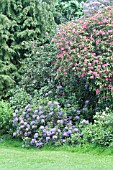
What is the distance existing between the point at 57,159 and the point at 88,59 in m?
2.25

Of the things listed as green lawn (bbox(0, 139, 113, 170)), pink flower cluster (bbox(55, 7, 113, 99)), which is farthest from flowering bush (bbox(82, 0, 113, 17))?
green lawn (bbox(0, 139, 113, 170))

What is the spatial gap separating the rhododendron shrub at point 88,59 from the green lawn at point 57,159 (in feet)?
4.34

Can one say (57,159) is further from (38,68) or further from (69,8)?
(69,8)

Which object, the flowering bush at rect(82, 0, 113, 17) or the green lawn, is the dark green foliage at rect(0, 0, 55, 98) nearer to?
the flowering bush at rect(82, 0, 113, 17)

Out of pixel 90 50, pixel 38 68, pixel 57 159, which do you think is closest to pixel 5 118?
pixel 38 68

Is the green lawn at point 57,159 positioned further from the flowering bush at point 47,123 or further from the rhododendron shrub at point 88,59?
the rhododendron shrub at point 88,59

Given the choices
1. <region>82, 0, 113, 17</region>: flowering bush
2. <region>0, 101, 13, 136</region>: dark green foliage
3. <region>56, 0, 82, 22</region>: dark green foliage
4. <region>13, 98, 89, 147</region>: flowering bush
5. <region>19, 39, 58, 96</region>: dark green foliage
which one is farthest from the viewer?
<region>56, 0, 82, 22</region>: dark green foliage

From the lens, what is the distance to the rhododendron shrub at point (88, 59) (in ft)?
25.8

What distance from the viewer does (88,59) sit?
26.1ft

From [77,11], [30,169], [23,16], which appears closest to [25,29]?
[23,16]

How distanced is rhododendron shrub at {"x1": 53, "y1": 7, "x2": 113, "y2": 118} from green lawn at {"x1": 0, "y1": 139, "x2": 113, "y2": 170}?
4.34 feet

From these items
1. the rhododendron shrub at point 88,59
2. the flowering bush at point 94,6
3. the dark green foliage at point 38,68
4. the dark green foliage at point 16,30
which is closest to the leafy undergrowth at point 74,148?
the rhododendron shrub at point 88,59

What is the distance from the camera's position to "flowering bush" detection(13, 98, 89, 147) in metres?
7.75

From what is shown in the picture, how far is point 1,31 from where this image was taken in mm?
9953
